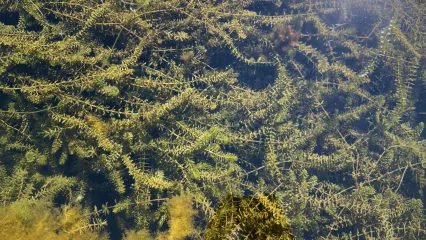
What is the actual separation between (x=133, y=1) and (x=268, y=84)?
2.93m

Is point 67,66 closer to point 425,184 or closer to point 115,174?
point 115,174

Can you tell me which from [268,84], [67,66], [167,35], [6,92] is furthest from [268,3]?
[6,92]

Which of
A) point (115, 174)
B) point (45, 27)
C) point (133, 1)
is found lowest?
point (115, 174)

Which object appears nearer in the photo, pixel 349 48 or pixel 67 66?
pixel 67 66

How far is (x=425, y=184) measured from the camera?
246 inches

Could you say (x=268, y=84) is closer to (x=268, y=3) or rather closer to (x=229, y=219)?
(x=268, y=3)

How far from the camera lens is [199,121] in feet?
16.6

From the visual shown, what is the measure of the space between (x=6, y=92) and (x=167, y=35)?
91.3 inches

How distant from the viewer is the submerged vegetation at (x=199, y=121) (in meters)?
4.21

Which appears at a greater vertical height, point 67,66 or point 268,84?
point 67,66

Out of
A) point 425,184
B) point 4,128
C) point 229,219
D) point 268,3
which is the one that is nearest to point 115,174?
point 4,128

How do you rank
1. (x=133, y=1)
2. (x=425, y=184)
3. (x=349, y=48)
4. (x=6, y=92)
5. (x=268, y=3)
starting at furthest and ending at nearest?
(x=349, y=48) → (x=268, y=3) → (x=425, y=184) → (x=133, y=1) → (x=6, y=92)

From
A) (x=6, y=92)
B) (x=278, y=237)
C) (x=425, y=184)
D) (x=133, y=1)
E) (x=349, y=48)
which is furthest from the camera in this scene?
(x=349, y=48)

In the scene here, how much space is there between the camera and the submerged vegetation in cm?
421
